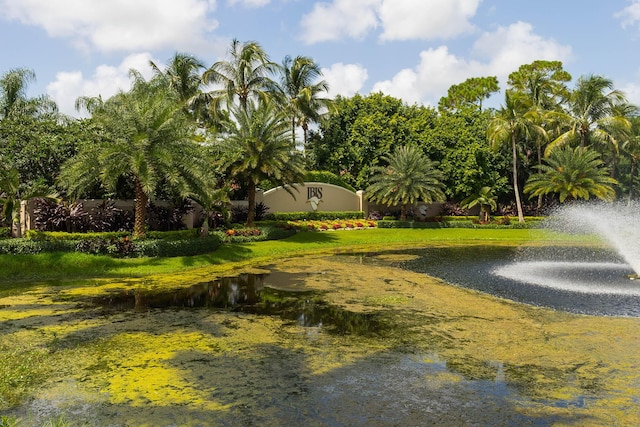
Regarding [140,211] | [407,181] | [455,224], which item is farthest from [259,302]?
[455,224]

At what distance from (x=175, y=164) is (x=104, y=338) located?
44.9 ft

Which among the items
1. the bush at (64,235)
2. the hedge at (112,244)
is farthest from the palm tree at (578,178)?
the bush at (64,235)

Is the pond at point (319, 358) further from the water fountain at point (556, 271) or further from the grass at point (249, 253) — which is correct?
the grass at point (249, 253)

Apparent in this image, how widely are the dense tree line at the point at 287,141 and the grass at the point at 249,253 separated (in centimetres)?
310

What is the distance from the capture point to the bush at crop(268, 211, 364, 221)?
41.3 m

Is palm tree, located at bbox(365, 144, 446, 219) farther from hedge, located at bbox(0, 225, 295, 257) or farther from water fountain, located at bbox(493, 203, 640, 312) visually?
hedge, located at bbox(0, 225, 295, 257)

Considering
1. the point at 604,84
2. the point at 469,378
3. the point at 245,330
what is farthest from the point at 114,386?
the point at 604,84

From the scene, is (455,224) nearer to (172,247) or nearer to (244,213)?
(244,213)

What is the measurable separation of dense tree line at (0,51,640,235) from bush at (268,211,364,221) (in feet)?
8.89

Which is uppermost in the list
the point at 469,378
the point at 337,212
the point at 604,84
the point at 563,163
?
the point at 604,84

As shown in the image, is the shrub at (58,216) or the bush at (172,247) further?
the shrub at (58,216)

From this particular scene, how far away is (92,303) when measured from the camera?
16125 mm

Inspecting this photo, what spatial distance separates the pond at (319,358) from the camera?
8141mm

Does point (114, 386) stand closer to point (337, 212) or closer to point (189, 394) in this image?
point (189, 394)
